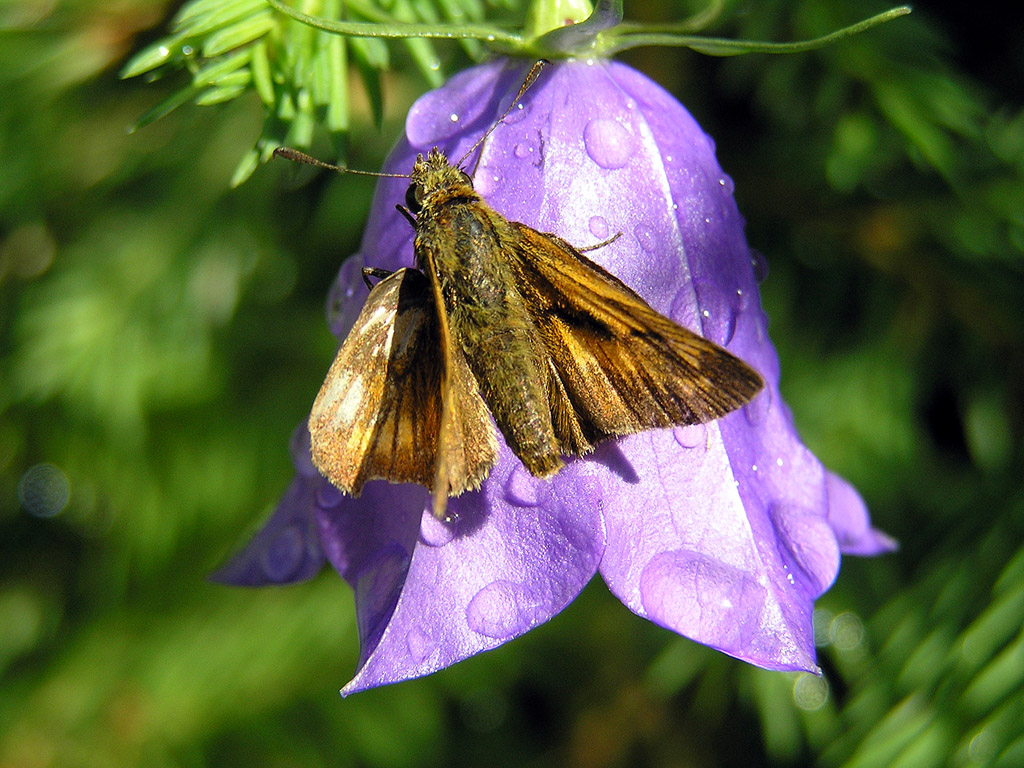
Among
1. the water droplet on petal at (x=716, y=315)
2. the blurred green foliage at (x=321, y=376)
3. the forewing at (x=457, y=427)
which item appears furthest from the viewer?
the blurred green foliage at (x=321, y=376)

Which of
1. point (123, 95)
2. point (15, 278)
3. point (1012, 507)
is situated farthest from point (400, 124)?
point (1012, 507)

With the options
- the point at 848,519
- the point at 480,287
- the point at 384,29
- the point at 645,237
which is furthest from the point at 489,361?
the point at 848,519

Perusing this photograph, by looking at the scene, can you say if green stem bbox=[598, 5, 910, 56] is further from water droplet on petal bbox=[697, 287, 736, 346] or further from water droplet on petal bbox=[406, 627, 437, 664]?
water droplet on petal bbox=[406, 627, 437, 664]

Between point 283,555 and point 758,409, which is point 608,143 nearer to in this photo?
point 758,409

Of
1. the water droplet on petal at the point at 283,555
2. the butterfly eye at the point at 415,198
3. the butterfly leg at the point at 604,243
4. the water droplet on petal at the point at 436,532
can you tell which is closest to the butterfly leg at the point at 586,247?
the butterfly leg at the point at 604,243

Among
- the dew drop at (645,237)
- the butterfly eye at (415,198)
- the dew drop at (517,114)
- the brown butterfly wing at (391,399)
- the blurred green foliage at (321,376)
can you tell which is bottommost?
the blurred green foliage at (321,376)

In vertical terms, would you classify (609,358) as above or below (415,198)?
below

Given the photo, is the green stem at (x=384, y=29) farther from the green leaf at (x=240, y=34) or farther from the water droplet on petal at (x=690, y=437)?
the water droplet on petal at (x=690, y=437)
